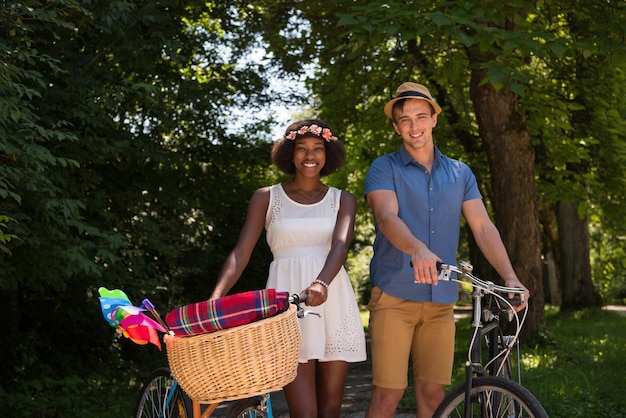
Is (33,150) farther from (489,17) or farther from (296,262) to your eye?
(489,17)

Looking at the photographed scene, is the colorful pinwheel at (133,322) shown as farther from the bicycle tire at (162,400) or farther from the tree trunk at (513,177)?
the tree trunk at (513,177)

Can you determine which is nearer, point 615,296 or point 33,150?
point 33,150

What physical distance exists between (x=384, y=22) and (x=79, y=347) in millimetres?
6331

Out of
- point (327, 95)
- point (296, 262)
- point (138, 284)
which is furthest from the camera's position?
point (327, 95)

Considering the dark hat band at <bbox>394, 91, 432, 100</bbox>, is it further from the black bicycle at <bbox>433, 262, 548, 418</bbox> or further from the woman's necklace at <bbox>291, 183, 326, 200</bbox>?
Result: the black bicycle at <bbox>433, 262, 548, 418</bbox>

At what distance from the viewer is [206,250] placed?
12578 millimetres

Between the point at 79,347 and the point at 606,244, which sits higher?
the point at 606,244

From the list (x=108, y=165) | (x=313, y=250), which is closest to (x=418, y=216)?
(x=313, y=250)

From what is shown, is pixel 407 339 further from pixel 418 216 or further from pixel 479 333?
pixel 418 216

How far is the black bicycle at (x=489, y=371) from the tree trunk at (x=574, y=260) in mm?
15237

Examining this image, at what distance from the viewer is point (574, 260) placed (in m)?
19.4

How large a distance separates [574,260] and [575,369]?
9.42 m

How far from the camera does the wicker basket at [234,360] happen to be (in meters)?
3.68

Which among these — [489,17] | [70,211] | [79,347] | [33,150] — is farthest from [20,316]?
[489,17]
